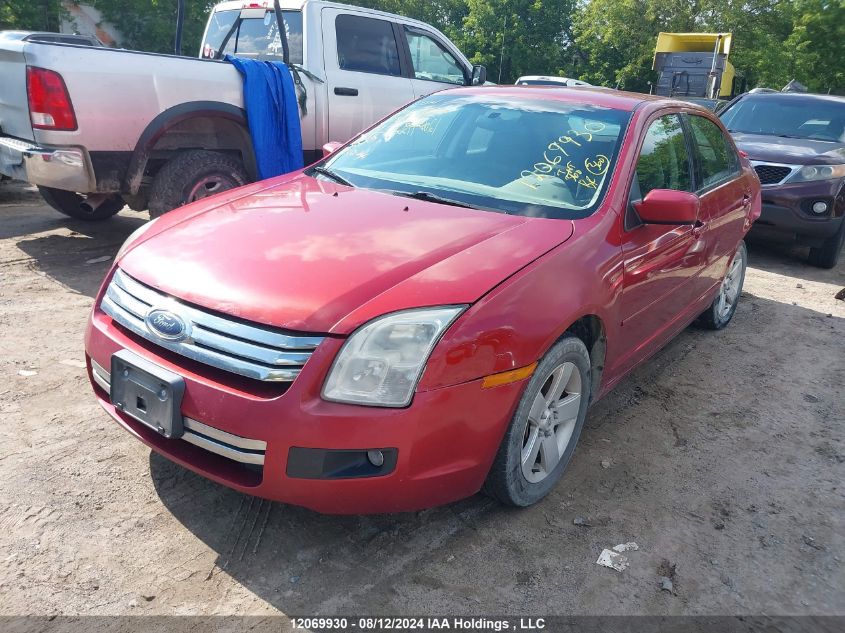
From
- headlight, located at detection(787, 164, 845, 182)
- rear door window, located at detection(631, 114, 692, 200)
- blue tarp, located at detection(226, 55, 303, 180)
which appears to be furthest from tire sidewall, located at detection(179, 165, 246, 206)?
headlight, located at detection(787, 164, 845, 182)

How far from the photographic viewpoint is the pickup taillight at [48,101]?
4.62 metres

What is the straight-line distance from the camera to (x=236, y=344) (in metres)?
2.21

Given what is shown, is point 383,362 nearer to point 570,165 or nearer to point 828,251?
point 570,165

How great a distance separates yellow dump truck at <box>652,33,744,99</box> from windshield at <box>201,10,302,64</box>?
47.0 feet

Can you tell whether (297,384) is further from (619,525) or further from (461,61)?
(461,61)

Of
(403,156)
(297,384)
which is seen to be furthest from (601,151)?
(297,384)

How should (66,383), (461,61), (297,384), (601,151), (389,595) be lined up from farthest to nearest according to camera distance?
(461,61)
(66,383)
(601,151)
(389,595)
(297,384)

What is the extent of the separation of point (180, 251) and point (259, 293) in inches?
21.0

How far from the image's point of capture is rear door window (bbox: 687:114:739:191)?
4141 millimetres

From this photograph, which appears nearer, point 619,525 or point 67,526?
point 67,526

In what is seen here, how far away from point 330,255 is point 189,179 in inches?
132

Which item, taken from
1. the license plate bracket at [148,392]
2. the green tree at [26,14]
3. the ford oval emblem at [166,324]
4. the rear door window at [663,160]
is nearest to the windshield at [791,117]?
the rear door window at [663,160]

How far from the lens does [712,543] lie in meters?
2.70

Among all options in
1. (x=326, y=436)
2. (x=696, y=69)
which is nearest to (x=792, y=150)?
(x=326, y=436)
